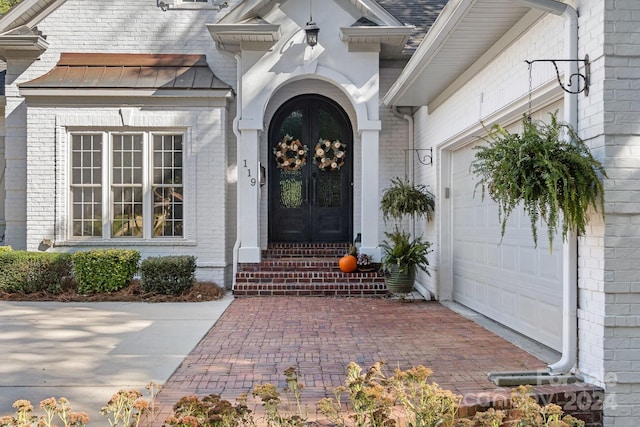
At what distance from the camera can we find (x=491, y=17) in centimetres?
609

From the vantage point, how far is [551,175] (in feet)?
14.1

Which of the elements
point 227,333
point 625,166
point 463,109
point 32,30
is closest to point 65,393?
point 227,333

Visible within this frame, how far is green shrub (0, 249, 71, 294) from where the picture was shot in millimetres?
10250

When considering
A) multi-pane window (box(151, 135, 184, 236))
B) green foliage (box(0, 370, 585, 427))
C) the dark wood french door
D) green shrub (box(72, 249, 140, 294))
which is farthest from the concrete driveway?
the dark wood french door

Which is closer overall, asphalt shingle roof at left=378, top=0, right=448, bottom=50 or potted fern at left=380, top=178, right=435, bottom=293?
potted fern at left=380, top=178, right=435, bottom=293

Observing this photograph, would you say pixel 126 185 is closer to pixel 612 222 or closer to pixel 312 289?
pixel 312 289

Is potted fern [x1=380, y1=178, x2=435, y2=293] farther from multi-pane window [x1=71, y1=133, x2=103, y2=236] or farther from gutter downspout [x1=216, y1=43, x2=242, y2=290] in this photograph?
multi-pane window [x1=71, y1=133, x2=103, y2=236]

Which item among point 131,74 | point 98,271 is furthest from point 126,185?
point 131,74

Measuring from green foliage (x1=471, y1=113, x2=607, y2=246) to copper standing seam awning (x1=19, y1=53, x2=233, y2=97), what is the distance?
7759mm

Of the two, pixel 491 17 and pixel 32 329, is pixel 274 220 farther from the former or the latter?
pixel 491 17

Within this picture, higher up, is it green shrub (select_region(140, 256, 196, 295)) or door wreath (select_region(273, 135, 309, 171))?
door wreath (select_region(273, 135, 309, 171))

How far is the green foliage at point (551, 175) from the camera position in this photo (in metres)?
4.32

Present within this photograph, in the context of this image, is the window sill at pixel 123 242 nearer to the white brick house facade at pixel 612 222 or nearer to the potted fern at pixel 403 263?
the potted fern at pixel 403 263

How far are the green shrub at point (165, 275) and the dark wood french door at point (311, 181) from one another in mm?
2617
